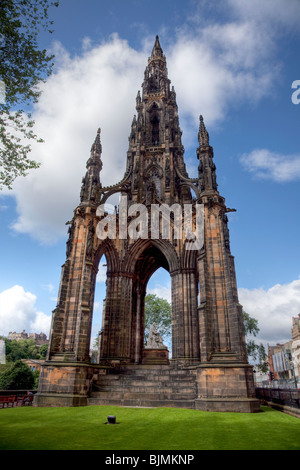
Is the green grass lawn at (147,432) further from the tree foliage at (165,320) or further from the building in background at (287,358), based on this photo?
the tree foliage at (165,320)

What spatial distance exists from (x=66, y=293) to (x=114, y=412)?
680 centimetres

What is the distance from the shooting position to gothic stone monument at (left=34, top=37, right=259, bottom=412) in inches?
518

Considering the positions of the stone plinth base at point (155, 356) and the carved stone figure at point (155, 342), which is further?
the carved stone figure at point (155, 342)

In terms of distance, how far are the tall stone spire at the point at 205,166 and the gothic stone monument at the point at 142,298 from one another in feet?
0.22

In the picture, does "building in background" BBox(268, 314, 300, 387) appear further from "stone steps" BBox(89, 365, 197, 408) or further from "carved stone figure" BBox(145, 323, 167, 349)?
"stone steps" BBox(89, 365, 197, 408)

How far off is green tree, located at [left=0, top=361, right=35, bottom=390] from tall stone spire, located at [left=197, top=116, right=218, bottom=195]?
20531 millimetres

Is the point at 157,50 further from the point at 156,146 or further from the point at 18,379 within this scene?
the point at 18,379

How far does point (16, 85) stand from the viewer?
10.0 m

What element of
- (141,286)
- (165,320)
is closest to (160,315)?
(165,320)

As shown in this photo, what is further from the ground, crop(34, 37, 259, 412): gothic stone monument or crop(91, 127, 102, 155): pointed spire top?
crop(91, 127, 102, 155): pointed spire top

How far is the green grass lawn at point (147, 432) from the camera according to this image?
19.5 ft

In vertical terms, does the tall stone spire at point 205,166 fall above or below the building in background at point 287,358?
above

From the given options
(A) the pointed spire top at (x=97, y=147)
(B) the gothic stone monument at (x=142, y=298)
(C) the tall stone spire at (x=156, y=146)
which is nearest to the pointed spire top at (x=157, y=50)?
(C) the tall stone spire at (x=156, y=146)

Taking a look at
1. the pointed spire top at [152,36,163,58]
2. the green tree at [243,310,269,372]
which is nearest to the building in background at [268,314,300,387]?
the green tree at [243,310,269,372]
